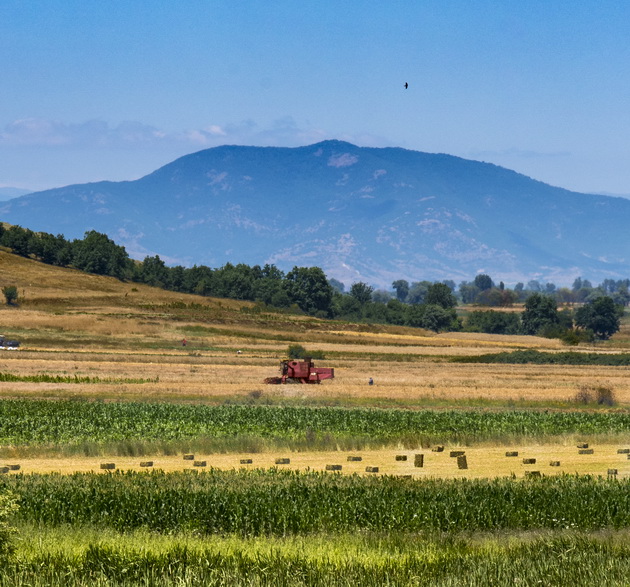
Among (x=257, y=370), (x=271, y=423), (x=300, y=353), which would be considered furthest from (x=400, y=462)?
(x=300, y=353)

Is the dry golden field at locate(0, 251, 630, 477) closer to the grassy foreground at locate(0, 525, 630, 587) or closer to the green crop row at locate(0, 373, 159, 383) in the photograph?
the green crop row at locate(0, 373, 159, 383)

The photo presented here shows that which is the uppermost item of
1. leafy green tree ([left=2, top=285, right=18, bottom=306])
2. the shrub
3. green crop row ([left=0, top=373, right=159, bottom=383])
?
leafy green tree ([left=2, top=285, right=18, bottom=306])

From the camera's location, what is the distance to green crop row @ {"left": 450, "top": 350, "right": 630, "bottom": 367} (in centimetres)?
10700

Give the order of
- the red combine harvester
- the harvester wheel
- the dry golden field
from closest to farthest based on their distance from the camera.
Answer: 1. the dry golden field
2. the harvester wheel
3. the red combine harvester

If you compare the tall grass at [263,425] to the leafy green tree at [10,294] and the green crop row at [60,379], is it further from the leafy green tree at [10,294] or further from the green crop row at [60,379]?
the leafy green tree at [10,294]

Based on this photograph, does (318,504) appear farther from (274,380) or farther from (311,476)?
(274,380)

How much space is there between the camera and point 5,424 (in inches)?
1748

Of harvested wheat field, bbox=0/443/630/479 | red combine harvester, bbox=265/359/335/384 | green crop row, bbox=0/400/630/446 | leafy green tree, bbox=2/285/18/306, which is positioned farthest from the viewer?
leafy green tree, bbox=2/285/18/306

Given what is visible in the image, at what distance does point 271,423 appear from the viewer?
157 feet

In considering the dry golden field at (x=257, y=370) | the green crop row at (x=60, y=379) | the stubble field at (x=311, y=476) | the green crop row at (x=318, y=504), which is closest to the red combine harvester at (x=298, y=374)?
the stubble field at (x=311, y=476)

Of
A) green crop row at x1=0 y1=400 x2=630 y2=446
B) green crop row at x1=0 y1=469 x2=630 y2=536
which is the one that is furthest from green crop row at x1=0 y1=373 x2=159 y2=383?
green crop row at x1=0 y1=469 x2=630 y2=536

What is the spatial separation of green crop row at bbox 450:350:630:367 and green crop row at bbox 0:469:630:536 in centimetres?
7944

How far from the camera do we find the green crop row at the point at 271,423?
1671 inches

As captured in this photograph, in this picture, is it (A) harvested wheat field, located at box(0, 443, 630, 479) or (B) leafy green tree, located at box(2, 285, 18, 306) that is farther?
(B) leafy green tree, located at box(2, 285, 18, 306)
